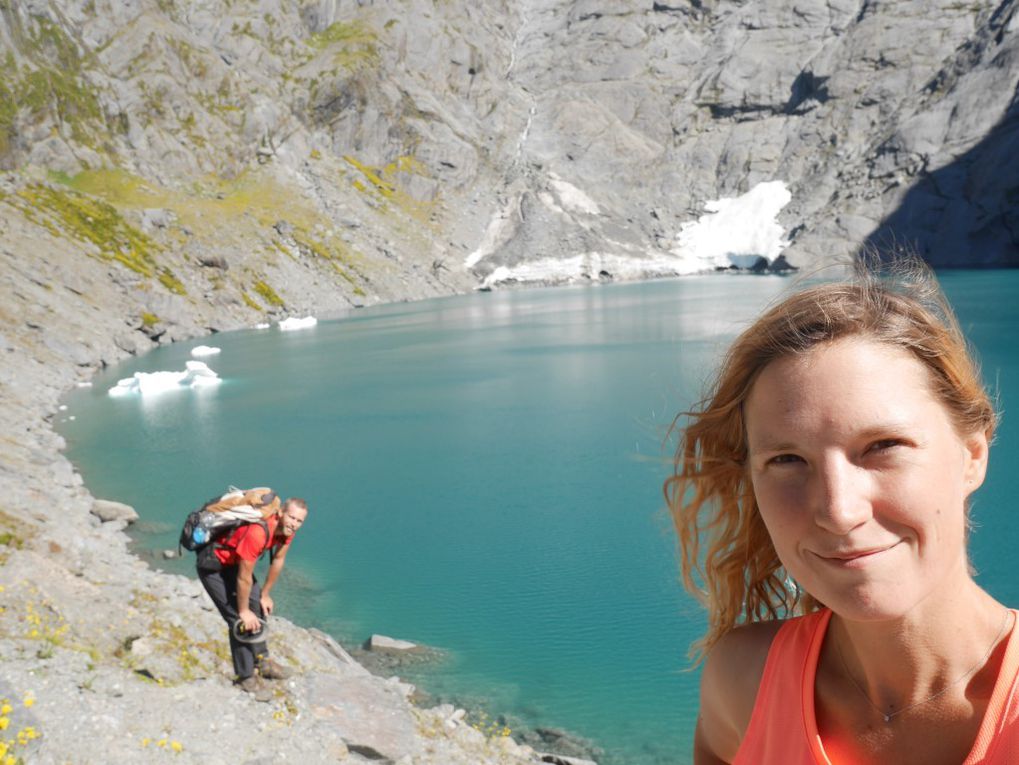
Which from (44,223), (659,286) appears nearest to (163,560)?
(44,223)

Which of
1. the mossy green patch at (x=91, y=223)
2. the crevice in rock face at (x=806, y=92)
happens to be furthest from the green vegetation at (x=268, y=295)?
the crevice in rock face at (x=806, y=92)

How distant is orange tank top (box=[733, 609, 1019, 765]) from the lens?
57.9 inches

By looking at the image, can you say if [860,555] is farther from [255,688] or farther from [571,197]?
[571,197]

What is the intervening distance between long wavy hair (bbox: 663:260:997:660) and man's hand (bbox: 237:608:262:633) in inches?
244

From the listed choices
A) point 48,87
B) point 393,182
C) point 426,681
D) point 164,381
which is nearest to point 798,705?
point 426,681

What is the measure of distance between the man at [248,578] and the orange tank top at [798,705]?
649 centimetres

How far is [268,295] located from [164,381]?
39909 mm

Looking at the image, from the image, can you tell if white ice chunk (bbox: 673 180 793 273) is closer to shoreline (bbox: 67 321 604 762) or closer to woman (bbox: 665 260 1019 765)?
shoreline (bbox: 67 321 604 762)

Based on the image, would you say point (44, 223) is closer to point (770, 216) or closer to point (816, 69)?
point (770, 216)

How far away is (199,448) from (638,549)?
1768cm

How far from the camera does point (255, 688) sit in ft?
26.7

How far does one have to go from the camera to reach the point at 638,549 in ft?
55.0

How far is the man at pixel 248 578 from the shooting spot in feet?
24.8

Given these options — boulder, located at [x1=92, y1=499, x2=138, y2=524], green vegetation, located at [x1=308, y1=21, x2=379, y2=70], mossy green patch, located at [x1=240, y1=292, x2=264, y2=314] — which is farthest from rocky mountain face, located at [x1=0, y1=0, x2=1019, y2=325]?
boulder, located at [x1=92, y1=499, x2=138, y2=524]
